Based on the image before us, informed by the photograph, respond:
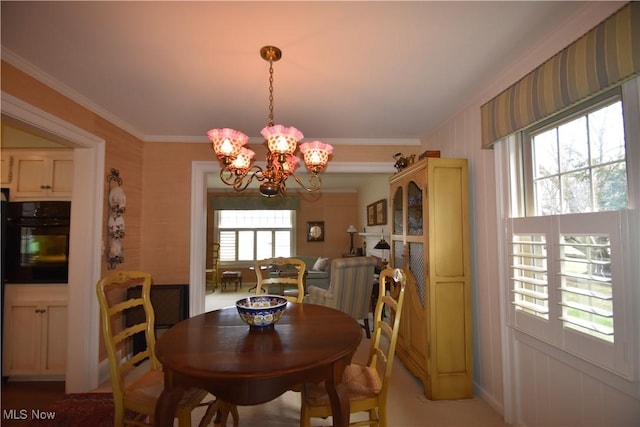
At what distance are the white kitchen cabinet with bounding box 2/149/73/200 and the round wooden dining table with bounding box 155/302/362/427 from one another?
2106mm

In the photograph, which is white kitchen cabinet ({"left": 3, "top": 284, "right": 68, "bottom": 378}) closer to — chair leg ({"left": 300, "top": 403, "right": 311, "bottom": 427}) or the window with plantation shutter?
chair leg ({"left": 300, "top": 403, "right": 311, "bottom": 427})

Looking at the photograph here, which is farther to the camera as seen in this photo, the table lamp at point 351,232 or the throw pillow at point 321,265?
the table lamp at point 351,232

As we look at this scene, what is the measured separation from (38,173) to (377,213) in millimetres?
5093

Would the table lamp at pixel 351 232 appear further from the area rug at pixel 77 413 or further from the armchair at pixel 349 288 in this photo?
the area rug at pixel 77 413

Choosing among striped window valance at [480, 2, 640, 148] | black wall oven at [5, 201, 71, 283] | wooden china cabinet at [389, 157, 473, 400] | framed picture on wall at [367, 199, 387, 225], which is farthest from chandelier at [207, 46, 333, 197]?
framed picture on wall at [367, 199, 387, 225]

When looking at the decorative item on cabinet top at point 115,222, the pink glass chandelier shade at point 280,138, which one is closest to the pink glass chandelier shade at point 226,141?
the pink glass chandelier shade at point 280,138

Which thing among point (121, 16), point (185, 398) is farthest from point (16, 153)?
point (185, 398)

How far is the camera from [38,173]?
268cm

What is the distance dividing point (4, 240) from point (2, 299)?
505mm

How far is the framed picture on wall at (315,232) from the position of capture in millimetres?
7855

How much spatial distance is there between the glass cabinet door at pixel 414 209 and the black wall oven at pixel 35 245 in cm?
312

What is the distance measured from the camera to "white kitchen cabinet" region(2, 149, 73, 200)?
2637mm

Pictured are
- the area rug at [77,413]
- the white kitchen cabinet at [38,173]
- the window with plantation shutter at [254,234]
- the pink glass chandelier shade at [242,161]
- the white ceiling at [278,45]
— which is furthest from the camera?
the window with plantation shutter at [254,234]

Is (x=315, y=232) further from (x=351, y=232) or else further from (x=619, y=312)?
(x=619, y=312)
